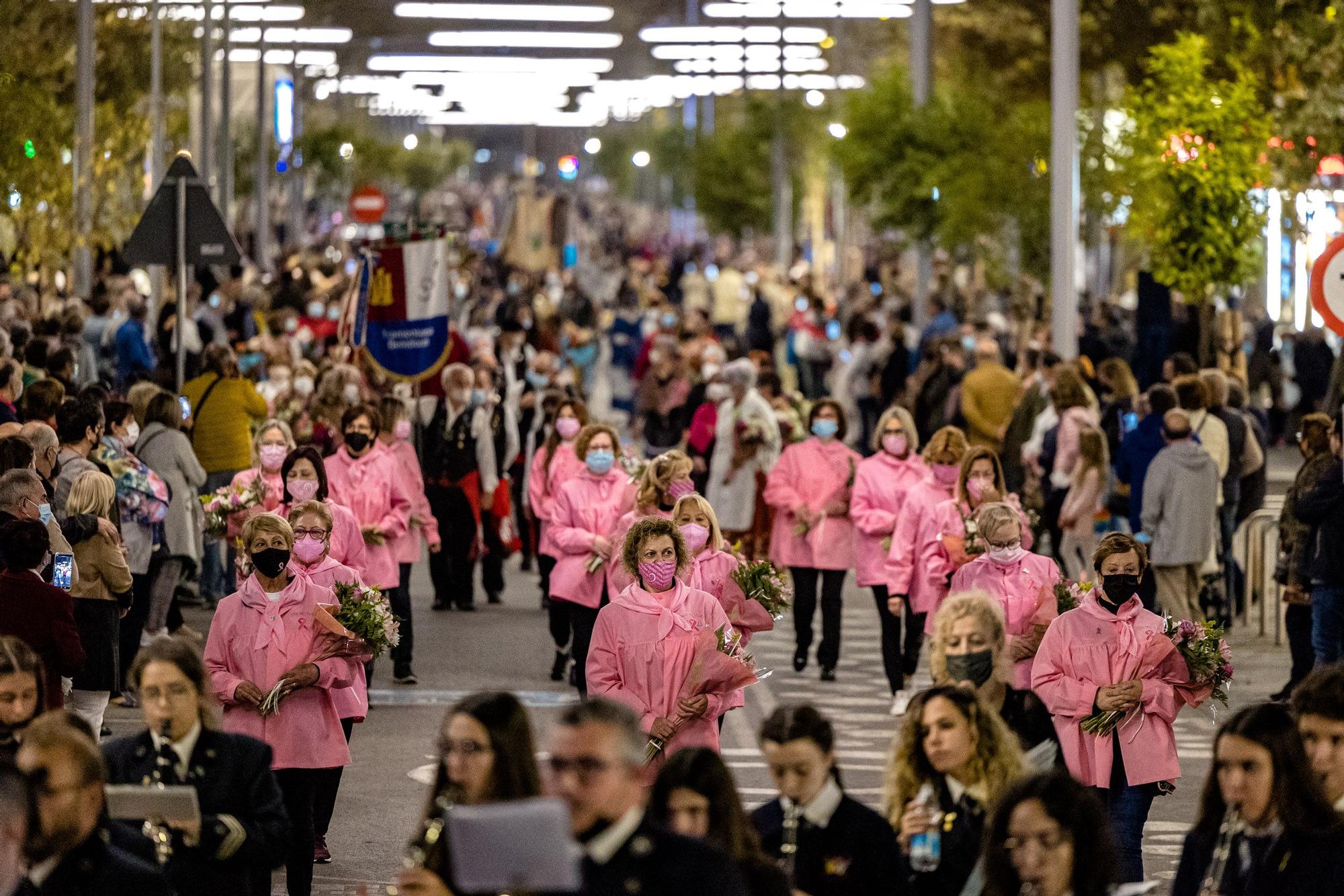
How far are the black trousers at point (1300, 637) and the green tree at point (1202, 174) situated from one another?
8.34 meters

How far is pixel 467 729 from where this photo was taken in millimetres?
5852

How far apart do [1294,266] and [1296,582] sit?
24.2m

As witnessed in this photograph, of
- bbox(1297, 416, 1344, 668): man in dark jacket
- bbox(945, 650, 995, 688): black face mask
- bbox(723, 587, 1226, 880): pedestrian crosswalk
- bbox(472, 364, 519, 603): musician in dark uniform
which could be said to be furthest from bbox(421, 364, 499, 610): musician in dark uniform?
bbox(945, 650, 995, 688): black face mask

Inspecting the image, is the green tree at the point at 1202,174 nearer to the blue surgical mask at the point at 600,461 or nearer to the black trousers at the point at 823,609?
the black trousers at the point at 823,609

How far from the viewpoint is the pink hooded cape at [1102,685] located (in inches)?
371

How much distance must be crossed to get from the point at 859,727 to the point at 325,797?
4.79 meters

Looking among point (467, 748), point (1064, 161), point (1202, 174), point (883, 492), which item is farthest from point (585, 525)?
point (1064, 161)

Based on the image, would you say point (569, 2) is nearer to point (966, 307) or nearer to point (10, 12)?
point (966, 307)

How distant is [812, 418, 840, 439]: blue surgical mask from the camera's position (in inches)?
638

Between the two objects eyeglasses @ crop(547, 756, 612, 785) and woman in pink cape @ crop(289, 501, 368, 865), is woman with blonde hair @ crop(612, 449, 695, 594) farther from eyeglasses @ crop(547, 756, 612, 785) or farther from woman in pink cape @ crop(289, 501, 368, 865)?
eyeglasses @ crop(547, 756, 612, 785)

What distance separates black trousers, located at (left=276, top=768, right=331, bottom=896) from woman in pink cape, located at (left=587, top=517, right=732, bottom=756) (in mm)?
1164

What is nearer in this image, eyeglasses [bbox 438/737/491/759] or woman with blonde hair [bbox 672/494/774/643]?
eyeglasses [bbox 438/737/491/759]

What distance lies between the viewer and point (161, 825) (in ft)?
22.6

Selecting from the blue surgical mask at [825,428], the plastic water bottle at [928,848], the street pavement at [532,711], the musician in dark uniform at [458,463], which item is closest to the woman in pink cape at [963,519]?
the street pavement at [532,711]
